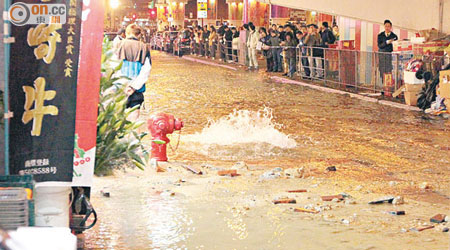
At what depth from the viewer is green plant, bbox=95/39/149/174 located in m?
6.71

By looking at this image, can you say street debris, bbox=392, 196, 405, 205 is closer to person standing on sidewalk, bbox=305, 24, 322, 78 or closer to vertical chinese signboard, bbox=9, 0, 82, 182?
vertical chinese signboard, bbox=9, 0, 82, 182

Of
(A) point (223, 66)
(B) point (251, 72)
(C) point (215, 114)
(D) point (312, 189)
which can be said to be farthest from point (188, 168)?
(A) point (223, 66)

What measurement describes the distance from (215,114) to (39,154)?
1114 centimetres

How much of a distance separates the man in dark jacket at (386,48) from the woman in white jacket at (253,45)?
11.5 metres

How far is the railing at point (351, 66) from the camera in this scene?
19.3 metres

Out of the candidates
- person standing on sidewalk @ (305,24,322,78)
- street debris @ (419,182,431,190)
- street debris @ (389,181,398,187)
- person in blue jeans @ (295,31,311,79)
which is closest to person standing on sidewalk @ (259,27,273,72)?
person in blue jeans @ (295,31,311,79)

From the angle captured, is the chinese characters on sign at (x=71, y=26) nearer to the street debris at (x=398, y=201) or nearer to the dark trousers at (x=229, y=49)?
the street debris at (x=398, y=201)

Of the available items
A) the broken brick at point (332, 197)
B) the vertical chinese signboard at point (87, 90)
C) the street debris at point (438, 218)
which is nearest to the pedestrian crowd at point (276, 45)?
the broken brick at point (332, 197)

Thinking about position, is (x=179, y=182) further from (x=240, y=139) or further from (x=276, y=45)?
(x=276, y=45)

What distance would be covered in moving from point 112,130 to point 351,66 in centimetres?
1601

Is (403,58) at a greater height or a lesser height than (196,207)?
greater

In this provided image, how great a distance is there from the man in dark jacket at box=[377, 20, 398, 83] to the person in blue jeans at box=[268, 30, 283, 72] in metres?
8.43

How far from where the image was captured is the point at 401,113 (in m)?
16.9

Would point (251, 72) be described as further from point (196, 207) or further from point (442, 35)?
point (196, 207)
